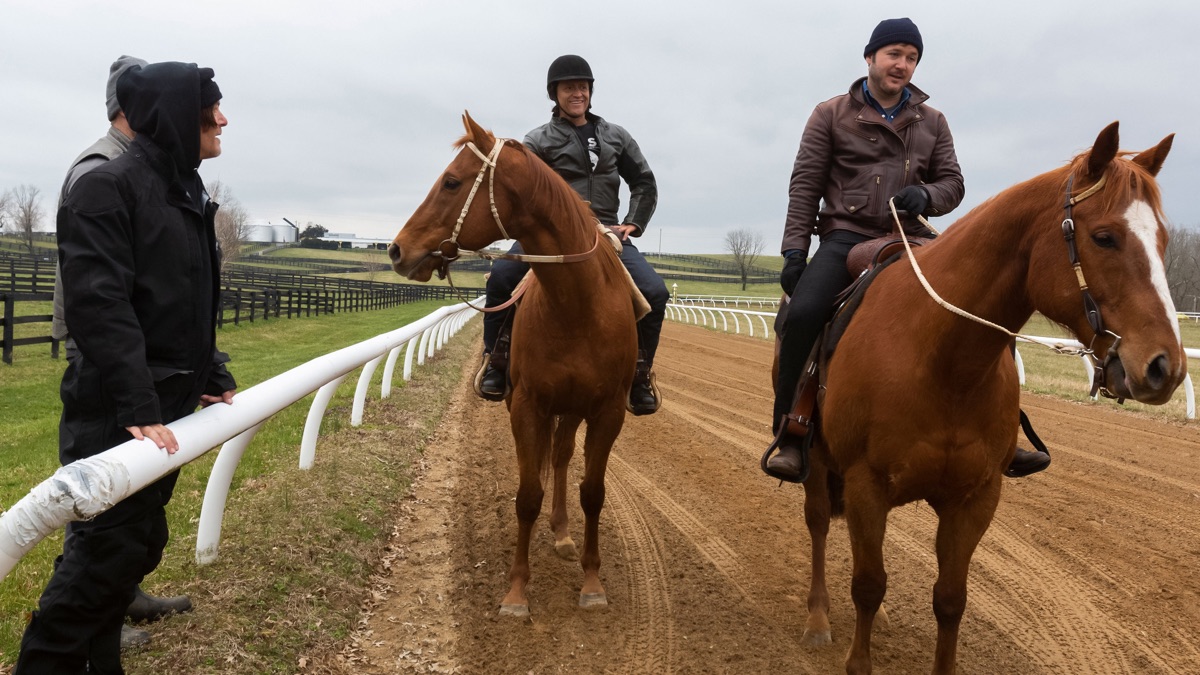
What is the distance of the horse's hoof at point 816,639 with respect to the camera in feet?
13.3

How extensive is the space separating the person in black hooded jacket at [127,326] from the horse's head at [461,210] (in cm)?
115

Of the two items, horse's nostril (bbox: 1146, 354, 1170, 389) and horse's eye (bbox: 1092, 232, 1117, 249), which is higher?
horse's eye (bbox: 1092, 232, 1117, 249)

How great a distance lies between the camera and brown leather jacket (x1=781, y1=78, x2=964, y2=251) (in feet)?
13.9

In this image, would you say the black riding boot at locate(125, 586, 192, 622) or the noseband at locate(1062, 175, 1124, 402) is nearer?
the noseband at locate(1062, 175, 1124, 402)

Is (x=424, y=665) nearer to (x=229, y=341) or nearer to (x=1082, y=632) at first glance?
(x=1082, y=632)

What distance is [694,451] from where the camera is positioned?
8344mm

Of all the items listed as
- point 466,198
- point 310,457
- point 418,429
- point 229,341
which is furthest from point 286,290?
point 466,198

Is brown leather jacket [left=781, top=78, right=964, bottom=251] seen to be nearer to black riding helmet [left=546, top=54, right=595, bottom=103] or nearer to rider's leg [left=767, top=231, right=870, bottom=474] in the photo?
rider's leg [left=767, top=231, right=870, bottom=474]

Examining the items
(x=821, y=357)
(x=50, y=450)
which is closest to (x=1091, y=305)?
(x=821, y=357)

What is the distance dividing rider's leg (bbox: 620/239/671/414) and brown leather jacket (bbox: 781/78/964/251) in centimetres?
111

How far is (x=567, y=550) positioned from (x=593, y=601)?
2.95 ft

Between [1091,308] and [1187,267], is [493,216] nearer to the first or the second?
[1091,308]

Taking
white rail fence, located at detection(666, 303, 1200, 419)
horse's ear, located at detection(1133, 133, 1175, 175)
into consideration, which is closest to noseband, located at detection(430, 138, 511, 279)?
horse's ear, located at detection(1133, 133, 1175, 175)

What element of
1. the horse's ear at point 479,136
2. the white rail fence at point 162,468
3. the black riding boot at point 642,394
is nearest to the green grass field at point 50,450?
the white rail fence at point 162,468
